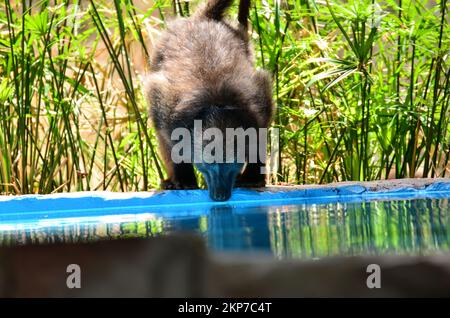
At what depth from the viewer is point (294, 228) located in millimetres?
2346

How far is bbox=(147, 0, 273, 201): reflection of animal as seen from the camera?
11.7ft

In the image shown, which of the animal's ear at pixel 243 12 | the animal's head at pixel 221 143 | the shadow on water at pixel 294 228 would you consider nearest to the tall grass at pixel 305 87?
the animal's ear at pixel 243 12

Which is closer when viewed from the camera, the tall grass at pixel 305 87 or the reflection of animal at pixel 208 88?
the reflection of animal at pixel 208 88

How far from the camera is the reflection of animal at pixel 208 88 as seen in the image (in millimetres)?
3568

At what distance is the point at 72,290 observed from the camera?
1.38m

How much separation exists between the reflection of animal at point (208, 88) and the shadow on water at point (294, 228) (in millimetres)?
491

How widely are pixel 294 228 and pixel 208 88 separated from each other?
1461 millimetres

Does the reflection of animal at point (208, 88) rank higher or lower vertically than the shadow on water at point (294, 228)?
higher

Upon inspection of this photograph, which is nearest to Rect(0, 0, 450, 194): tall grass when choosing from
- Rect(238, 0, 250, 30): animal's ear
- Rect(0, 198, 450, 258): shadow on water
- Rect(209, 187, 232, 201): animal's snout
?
Rect(238, 0, 250, 30): animal's ear

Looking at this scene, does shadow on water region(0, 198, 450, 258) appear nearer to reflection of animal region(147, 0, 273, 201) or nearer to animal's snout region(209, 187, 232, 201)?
animal's snout region(209, 187, 232, 201)

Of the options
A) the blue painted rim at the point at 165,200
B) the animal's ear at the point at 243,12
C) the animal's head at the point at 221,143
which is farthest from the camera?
the animal's ear at the point at 243,12

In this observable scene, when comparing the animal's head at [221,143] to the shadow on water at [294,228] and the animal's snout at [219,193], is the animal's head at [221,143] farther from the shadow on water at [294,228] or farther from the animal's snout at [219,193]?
the shadow on water at [294,228]

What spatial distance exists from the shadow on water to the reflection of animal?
0.49 m

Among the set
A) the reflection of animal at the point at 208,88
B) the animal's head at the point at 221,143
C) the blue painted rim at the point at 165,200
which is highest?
the reflection of animal at the point at 208,88
